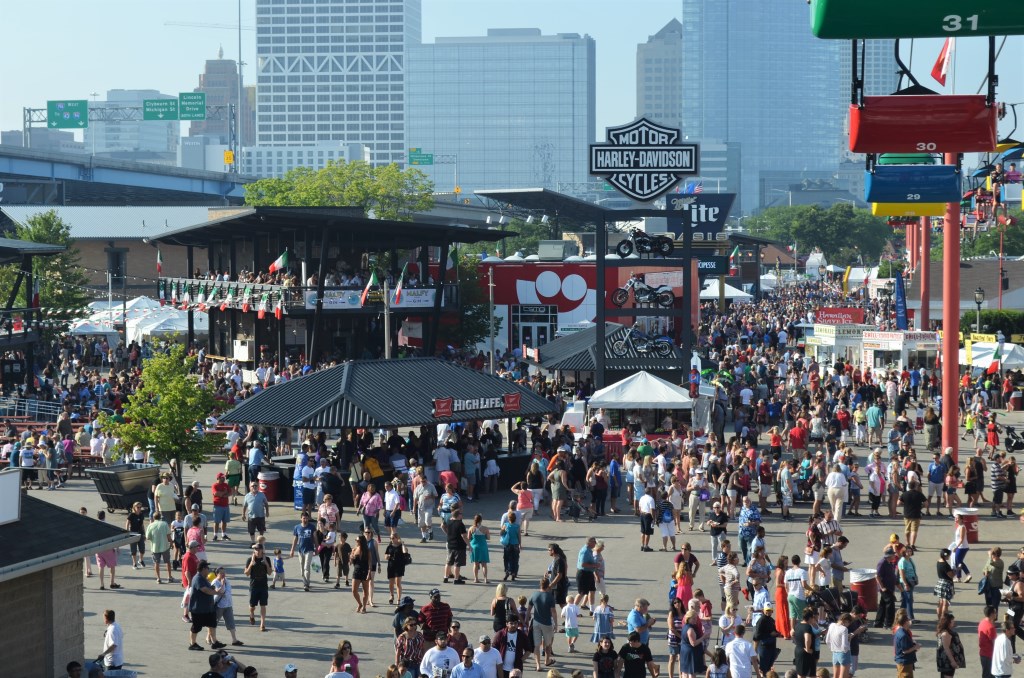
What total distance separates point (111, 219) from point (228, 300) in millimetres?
41180

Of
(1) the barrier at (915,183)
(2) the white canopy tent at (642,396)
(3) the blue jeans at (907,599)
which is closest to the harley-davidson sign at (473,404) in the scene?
(2) the white canopy tent at (642,396)

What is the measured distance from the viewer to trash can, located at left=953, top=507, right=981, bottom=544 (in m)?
22.2

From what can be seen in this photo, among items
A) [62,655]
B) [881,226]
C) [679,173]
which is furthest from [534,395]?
[881,226]

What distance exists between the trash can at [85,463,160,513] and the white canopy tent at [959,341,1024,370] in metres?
27.1

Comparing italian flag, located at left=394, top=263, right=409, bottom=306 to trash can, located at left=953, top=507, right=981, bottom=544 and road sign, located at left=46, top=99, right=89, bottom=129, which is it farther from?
road sign, located at left=46, top=99, right=89, bottom=129

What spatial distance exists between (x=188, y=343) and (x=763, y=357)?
2757 cm

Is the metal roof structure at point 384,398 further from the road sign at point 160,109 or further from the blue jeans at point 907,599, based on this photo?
Result: the road sign at point 160,109

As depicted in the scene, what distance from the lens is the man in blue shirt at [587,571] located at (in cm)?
1884

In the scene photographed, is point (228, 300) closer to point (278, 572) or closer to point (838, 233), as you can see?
point (278, 572)

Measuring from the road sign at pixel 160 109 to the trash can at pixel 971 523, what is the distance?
13394 centimetres

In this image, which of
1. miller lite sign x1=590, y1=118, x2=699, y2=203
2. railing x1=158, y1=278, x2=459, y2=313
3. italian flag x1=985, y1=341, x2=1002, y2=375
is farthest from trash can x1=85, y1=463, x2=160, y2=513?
italian flag x1=985, y1=341, x2=1002, y2=375

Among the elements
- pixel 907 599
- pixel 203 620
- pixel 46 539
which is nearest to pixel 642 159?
pixel 907 599

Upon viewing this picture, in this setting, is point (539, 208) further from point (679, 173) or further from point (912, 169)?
point (912, 169)

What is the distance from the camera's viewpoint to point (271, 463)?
28750 mm
